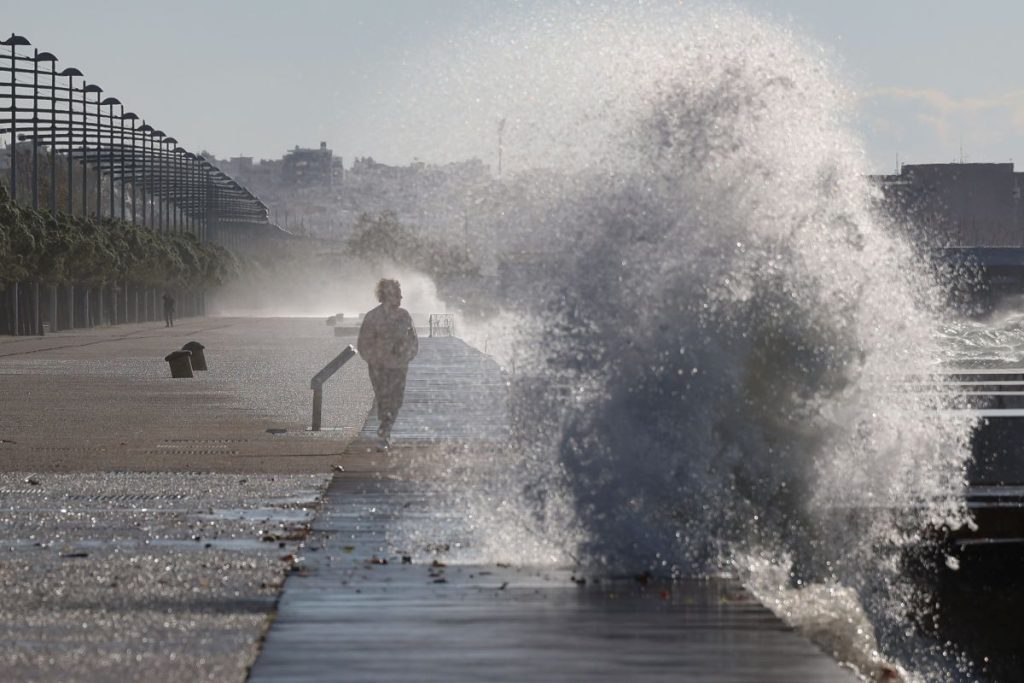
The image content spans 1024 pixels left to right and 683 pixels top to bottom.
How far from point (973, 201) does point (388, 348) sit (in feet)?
580

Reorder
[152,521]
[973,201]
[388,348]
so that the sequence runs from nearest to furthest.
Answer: [152,521]
[388,348]
[973,201]

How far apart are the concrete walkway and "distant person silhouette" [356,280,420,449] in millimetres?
7401

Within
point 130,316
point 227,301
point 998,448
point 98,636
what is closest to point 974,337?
point 130,316

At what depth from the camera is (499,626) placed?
335 inches

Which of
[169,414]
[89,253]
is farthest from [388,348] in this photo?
[89,253]

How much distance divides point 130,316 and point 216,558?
10516 centimetres

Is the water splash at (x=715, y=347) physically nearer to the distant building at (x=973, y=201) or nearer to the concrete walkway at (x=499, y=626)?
the concrete walkway at (x=499, y=626)

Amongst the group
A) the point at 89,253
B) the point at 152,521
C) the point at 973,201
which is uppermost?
the point at 973,201

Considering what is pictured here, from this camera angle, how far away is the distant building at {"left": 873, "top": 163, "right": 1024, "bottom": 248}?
18625cm

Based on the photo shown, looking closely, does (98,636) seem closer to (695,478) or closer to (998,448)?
(695,478)

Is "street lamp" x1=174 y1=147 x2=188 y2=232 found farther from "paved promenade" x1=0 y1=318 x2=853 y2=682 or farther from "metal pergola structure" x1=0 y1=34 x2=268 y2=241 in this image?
"paved promenade" x1=0 y1=318 x2=853 y2=682

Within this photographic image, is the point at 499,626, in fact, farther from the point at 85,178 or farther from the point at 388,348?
the point at 85,178

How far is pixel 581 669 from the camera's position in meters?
7.49

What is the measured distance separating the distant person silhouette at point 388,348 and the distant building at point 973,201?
556 feet
